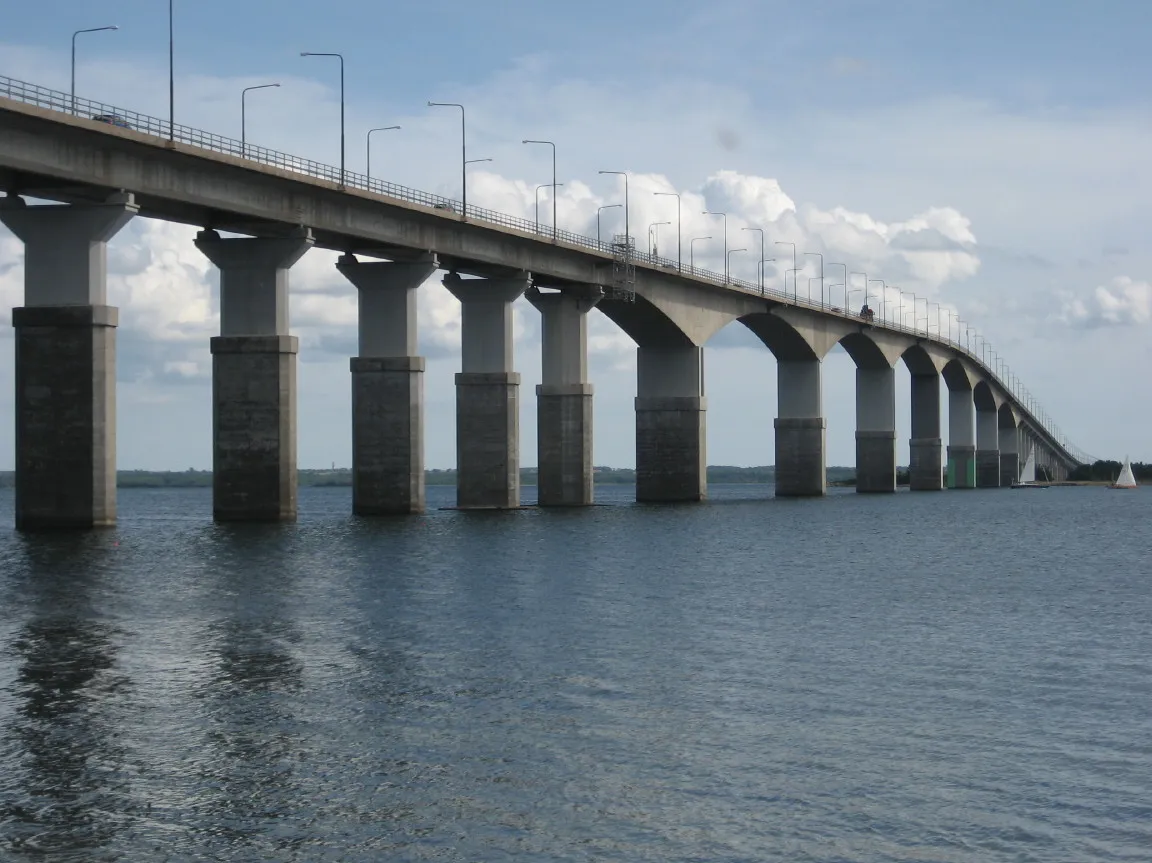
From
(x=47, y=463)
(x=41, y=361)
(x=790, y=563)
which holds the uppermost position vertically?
(x=41, y=361)

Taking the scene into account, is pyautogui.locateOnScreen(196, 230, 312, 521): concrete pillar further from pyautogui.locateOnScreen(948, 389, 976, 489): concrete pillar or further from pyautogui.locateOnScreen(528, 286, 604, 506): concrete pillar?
pyautogui.locateOnScreen(948, 389, 976, 489): concrete pillar

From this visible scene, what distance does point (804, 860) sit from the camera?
16.2 meters

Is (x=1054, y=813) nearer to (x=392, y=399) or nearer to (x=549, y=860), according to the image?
(x=549, y=860)

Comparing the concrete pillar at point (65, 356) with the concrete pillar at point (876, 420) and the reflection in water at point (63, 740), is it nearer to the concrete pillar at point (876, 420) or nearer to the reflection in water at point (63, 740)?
the reflection in water at point (63, 740)

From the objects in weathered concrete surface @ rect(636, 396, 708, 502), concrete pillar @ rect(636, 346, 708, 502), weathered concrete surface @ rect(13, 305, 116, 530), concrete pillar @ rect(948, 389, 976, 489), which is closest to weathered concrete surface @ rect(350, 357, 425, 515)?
weathered concrete surface @ rect(13, 305, 116, 530)

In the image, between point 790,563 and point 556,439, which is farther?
point 556,439

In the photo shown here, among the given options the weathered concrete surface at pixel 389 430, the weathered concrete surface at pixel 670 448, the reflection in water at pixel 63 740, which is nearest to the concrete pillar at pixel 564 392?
the weathered concrete surface at pixel 670 448

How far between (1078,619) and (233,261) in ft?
139

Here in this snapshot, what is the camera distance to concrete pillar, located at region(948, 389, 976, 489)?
187250 millimetres

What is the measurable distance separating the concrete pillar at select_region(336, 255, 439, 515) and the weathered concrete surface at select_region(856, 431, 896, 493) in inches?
3156

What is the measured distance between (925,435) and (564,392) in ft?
278

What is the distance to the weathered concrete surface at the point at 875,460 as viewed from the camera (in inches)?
Answer: 5901

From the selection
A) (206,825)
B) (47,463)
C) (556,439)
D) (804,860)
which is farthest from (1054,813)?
(556,439)

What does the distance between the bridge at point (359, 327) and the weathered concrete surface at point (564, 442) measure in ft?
0.38
